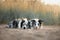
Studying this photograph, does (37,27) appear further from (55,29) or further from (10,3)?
(10,3)

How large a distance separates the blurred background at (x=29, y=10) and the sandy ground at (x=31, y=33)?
6cm

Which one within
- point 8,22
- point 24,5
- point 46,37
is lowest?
point 46,37

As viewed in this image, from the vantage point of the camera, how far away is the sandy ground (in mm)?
1560

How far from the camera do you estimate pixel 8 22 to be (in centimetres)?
160

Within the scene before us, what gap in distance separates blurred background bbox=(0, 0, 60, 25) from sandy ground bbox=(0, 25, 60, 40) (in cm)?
6

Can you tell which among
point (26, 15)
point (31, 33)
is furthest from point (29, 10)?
point (31, 33)

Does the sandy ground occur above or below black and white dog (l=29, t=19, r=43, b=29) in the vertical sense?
below

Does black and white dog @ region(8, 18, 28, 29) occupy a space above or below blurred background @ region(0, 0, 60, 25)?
below

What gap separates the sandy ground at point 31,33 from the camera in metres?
1.56

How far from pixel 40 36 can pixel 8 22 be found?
1.00 ft

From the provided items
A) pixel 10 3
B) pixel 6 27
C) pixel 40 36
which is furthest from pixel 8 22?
pixel 40 36

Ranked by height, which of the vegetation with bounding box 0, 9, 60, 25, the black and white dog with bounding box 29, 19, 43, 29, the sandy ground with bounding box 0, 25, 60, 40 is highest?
the vegetation with bounding box 0, 9, 60, 25

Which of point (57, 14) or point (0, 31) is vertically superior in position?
point (57, 14)

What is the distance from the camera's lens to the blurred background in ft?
5.30
